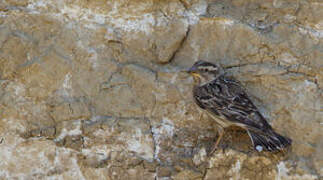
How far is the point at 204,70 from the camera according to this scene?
585cm

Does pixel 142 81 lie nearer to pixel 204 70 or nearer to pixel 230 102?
pixel 204 70

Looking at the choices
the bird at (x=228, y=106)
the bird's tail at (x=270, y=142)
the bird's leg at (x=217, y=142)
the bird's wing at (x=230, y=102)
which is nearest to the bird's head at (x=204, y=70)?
the bird at (x=228, y=106)

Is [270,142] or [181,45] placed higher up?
[181,45]

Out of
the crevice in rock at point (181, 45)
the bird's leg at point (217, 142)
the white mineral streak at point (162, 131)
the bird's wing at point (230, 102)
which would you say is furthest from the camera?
the crevice in rock at point (181, 45)

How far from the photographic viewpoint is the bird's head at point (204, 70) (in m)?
5.84

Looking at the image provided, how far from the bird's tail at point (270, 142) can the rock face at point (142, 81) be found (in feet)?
0.42

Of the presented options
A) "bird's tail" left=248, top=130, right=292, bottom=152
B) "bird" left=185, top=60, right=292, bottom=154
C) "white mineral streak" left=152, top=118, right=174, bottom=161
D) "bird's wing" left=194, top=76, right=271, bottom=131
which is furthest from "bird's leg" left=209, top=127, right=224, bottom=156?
"white mineral streak" left=152, top=118, right=174, bottom=161

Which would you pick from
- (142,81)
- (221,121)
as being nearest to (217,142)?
(221,121)

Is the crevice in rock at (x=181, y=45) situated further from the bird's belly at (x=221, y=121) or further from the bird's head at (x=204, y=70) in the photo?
the bird's belly at (x=221, y=121)

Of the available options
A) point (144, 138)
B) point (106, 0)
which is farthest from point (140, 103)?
Result: point (106, 0)

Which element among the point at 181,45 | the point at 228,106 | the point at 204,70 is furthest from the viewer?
the point at 181,45

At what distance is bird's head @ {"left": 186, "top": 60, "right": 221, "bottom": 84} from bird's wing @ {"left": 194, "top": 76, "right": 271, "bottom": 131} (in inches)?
4.4

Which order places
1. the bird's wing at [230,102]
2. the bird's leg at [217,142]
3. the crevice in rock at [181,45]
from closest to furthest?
the bird's wing at [230,102] < the bird's leg at [217,142] < the crevice in rock at [181,45]

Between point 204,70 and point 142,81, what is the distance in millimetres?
791
